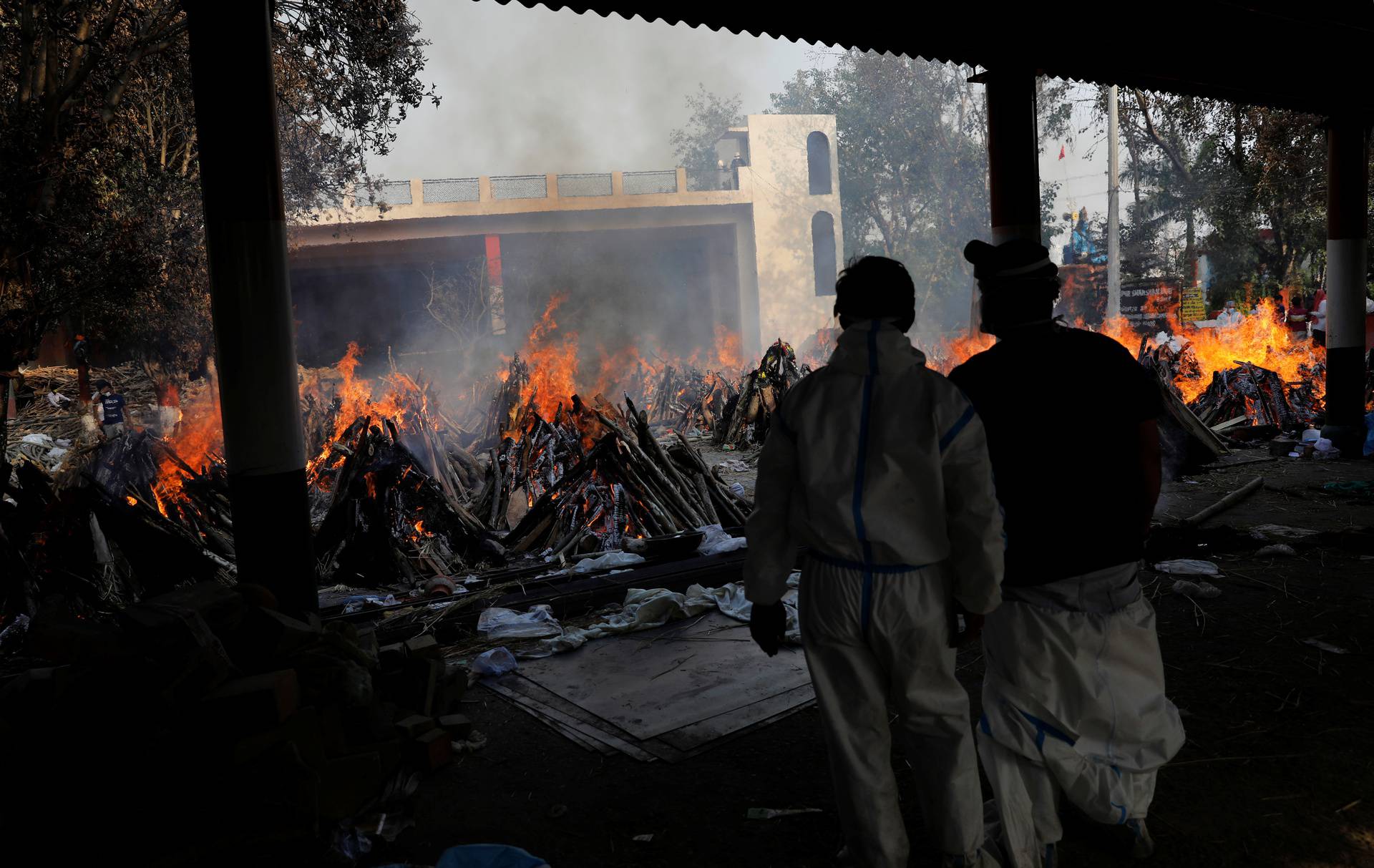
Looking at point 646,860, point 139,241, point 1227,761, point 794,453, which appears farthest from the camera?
point 139,241

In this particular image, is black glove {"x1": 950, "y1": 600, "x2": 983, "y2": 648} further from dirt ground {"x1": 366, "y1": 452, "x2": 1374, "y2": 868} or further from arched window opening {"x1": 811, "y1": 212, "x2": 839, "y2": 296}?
arched window opening {"x1": 811, "y1": 212, "x2": 839, "y2": 296}

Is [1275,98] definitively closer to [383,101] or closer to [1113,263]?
[383,101]

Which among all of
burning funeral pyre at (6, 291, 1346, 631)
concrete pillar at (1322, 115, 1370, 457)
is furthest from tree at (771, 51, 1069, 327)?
concrete pillar at (1322, 115, 1370, 457)

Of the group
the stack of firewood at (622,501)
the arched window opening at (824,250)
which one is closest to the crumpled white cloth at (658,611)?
the stack of firewood at (622,501)

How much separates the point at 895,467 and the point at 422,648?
2.76m

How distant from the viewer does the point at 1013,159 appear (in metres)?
8.05

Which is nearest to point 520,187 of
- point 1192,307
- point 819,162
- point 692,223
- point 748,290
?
point 692,223

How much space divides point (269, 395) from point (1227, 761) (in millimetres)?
4838

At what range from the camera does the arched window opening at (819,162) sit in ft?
99.9

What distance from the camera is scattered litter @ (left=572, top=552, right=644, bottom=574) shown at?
21.7ft

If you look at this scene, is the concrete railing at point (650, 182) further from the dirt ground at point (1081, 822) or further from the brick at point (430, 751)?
the brick at point (430, 751)

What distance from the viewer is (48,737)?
10.5 feet

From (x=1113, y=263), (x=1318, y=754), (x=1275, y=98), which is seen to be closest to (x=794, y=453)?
(x=1318, y=754)

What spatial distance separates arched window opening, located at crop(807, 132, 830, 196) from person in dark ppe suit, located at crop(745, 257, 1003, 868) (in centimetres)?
2907
